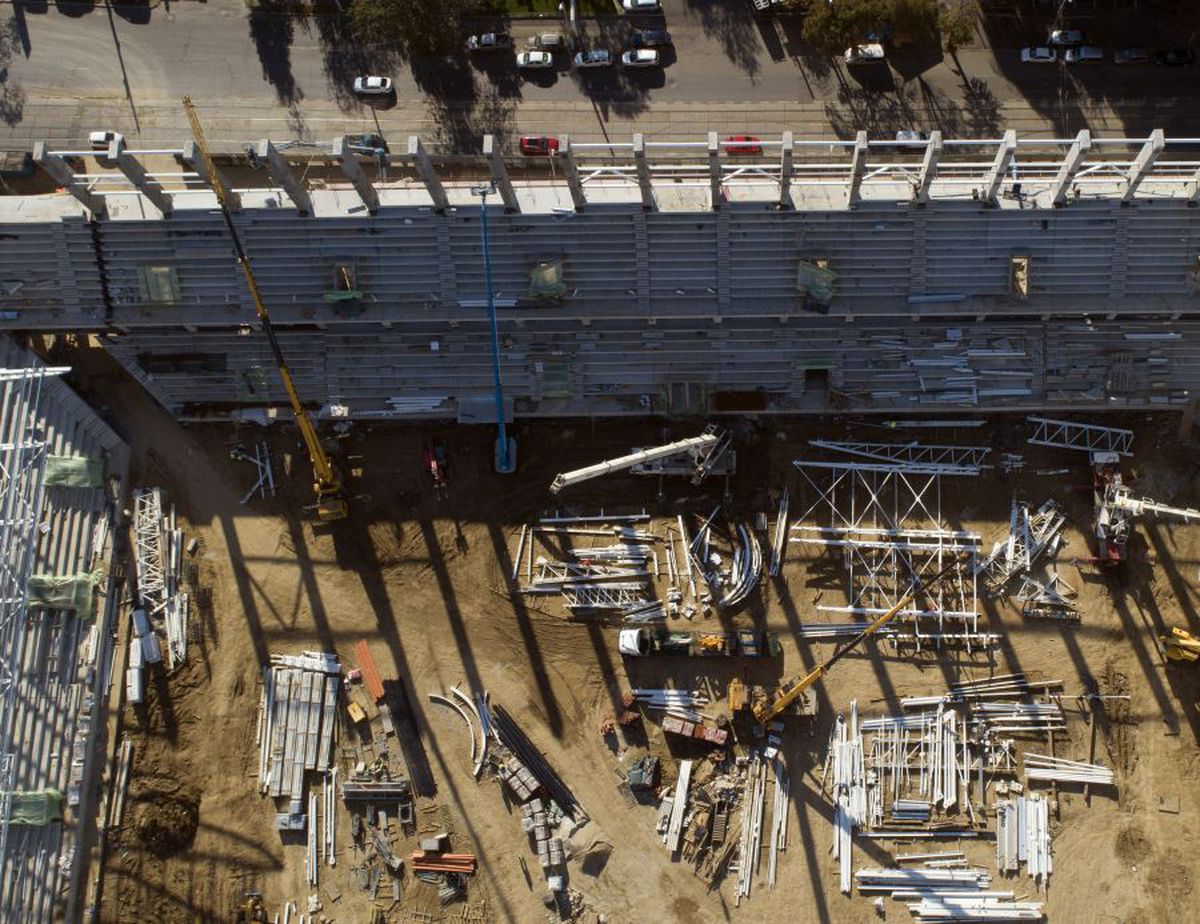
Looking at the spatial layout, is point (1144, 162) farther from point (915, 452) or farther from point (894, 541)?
point (894, 541)

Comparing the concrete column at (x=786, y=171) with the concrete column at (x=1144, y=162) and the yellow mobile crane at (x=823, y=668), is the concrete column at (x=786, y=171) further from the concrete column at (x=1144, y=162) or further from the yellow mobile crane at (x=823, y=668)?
the yellow mobile crane at (x=823, y=668)

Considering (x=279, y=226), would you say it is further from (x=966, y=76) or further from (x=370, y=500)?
(x=966, y=76)

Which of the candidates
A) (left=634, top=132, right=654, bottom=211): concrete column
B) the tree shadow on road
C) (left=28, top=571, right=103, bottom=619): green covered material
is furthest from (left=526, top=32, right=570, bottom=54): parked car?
(left=28, top=571, right=103, bottom=619): green covered material

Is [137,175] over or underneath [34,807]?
over

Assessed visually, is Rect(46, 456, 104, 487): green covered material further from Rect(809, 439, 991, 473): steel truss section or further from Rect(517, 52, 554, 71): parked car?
Rect(809, 439, 991, 473): steel truss section

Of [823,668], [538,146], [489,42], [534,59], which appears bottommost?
[823,668]

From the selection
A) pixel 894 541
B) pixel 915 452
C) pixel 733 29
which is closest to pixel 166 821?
pixel 894 541
